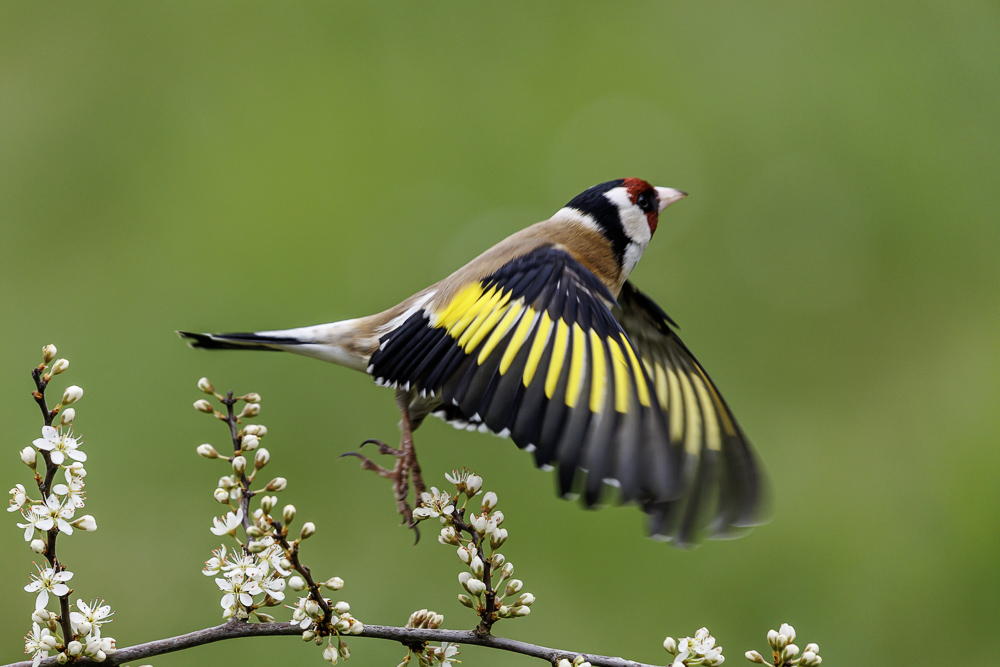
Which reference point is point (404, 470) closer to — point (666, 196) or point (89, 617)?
point (89, 617)

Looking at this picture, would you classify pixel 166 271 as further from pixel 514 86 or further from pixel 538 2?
A: pixel 538 2

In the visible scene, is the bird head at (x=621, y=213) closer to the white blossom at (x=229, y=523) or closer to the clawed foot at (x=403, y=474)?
→ the clawed foot at (x=403, y=474)

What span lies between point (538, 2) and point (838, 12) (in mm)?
1571

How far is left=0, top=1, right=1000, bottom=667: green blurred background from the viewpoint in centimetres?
318

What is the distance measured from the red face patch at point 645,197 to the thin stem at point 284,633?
1.06 metres

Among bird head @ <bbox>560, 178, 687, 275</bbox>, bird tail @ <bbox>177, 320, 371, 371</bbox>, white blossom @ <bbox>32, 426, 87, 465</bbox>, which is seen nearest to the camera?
white blossom @ <bbox>32, 426, 87, 465</bbox>

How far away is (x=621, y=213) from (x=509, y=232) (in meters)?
1.73

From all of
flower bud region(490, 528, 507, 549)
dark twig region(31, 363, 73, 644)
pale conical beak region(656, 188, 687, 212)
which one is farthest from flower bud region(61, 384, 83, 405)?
pale conical beak region(656, 188, 687, 212)

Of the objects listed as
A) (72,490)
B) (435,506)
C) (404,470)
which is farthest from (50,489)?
(404,470)

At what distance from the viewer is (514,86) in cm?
449

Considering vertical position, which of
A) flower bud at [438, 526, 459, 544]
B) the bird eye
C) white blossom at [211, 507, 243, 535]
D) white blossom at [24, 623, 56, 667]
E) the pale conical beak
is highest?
the pale conical beak

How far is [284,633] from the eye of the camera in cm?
120

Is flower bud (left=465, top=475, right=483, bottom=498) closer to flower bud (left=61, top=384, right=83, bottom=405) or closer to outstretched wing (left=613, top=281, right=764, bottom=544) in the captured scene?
outstretched wing (left=613, top=281, right=764, bottom=544)

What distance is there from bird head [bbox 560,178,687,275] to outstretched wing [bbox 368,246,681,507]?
324 millimetres
